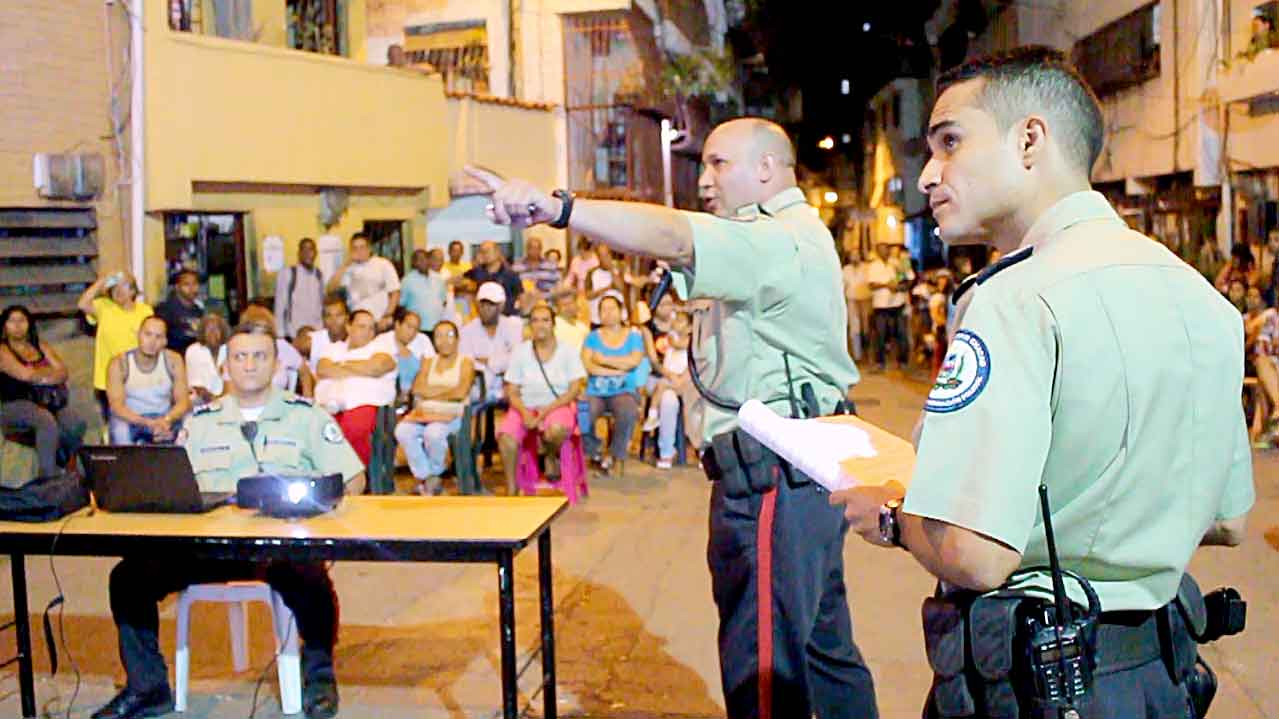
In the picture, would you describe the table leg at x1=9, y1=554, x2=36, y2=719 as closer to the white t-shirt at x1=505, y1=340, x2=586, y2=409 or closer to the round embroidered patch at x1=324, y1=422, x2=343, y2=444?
the round embroidered patch at x1=324, y1=422, x2=343, y2=444

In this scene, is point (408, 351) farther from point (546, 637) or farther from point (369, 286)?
point (546, 637)

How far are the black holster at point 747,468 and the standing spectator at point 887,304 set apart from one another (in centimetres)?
1598

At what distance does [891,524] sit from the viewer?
7.32ft

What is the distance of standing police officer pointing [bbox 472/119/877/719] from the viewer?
3750mm

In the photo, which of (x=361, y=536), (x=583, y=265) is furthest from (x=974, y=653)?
(x=583, y=265)

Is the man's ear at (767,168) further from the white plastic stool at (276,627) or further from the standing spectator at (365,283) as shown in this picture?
the standing spectator at (365,283)

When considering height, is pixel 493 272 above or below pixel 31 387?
above

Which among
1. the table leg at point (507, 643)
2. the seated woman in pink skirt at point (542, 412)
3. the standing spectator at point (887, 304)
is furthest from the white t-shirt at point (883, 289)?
the table leg at point (507, 643)

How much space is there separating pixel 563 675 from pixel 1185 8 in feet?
39.4

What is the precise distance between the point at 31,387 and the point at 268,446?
436 cm

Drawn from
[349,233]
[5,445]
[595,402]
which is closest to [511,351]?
[595,402]

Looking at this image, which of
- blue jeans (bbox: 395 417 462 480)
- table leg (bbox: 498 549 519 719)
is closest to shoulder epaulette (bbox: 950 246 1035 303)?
table leg (bbox: 498 549 519 719)

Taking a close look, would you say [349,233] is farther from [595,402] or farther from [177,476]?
[177,476]

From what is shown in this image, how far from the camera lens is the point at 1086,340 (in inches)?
81.5
